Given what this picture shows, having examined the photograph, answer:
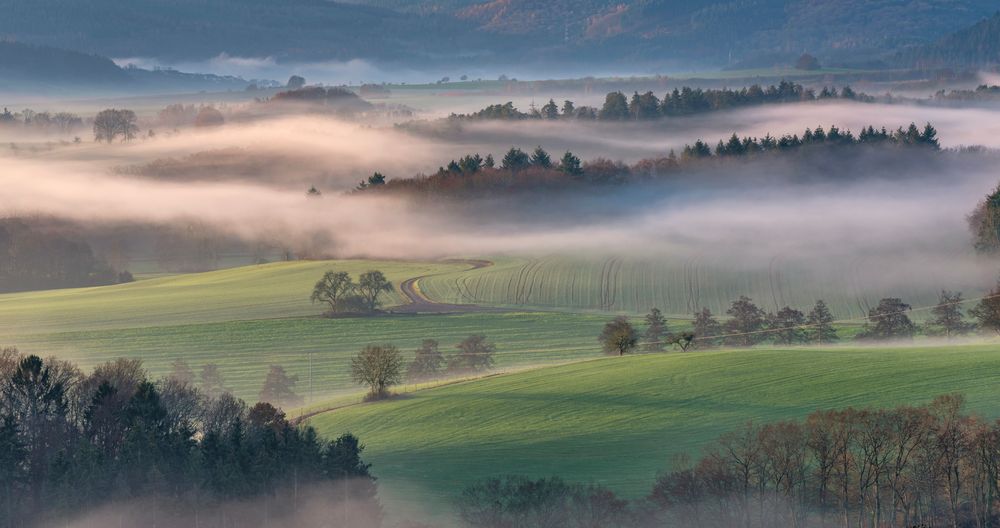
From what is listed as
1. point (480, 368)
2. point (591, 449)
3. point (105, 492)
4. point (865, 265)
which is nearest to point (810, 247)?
point (865, 265)

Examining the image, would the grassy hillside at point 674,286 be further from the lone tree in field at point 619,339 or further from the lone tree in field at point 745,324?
the lone tree in field at point 619,339

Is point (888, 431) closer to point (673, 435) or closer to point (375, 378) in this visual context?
point (673, 435)

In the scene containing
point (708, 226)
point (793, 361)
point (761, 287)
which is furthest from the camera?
point (708, 226)

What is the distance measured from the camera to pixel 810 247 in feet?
418

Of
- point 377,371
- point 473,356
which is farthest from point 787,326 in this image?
point 377,371

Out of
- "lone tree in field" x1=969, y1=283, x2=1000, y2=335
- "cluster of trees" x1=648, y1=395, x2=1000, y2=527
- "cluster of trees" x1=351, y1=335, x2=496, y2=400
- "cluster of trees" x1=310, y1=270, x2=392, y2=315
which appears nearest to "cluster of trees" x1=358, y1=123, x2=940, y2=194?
"cluster of trees" x1=310, y1=270, x2=392, y2=315

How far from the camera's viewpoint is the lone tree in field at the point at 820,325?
88.9 meters

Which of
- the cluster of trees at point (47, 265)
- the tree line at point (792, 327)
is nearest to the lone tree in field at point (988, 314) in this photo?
the tree line at point (792, 327)

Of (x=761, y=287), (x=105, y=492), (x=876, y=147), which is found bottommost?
(x=105, y=492)

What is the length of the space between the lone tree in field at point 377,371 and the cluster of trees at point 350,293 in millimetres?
24127

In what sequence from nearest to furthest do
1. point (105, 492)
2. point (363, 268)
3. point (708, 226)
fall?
point (105, 492)
point (363, 268)
point (708, 226)

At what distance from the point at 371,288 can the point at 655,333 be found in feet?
69.7

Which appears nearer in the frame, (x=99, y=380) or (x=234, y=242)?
(x=99, y=380)

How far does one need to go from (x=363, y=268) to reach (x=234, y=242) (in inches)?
1444
